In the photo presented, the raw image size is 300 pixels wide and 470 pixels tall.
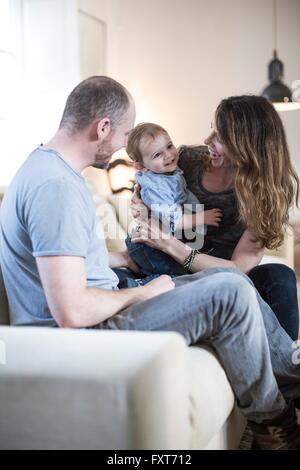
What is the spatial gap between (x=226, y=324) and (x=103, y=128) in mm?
469

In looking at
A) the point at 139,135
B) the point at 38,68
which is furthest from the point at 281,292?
the point at 38,68

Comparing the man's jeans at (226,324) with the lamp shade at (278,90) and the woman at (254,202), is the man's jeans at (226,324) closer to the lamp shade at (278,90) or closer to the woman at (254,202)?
the woman at (254,202)

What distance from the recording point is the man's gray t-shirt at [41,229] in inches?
39.9

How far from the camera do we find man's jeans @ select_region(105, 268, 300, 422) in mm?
1079

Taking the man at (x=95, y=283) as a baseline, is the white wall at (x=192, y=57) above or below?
above

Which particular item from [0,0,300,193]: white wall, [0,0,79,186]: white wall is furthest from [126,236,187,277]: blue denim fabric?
[0,0,300,193]: white wall

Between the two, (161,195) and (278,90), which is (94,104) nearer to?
(161,195)

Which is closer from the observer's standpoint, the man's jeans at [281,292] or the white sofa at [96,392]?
the white sofa at [96,392]

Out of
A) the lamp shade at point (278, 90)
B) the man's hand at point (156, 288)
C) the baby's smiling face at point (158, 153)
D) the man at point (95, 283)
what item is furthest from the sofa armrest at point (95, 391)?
the lamp shade at point (278, 90)

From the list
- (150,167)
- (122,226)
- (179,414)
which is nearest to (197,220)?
(150,167)

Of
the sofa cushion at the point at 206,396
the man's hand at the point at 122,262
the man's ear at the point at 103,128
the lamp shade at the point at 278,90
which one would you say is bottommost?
the sofa cushion at the point at 206,396

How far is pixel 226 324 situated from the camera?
1.10 metres

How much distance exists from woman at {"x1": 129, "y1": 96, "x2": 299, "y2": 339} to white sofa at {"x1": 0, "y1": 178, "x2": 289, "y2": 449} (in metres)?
0.61

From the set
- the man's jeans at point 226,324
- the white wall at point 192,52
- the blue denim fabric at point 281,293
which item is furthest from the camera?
the white wall at point 192,52
